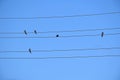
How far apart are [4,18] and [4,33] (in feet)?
3.13

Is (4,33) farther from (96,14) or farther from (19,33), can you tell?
(96,14)

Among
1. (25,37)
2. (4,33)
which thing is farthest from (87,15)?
(4,33)

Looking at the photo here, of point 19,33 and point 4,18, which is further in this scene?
point 4,18

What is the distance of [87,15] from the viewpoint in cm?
703

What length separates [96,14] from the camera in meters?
7.11

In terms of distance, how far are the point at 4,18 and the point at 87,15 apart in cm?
330

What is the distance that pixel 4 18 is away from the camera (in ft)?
24.7

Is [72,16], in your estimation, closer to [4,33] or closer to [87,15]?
[87,15]

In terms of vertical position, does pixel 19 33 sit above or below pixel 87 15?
below

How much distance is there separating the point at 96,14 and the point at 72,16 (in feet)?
2.99

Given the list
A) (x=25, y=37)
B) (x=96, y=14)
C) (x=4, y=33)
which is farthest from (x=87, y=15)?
(x=4, y=33)

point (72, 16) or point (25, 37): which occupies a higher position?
point (72, 16)

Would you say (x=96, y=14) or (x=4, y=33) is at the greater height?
(x=96, y=14)

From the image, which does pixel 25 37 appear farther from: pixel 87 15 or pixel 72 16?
pixel 87 15
